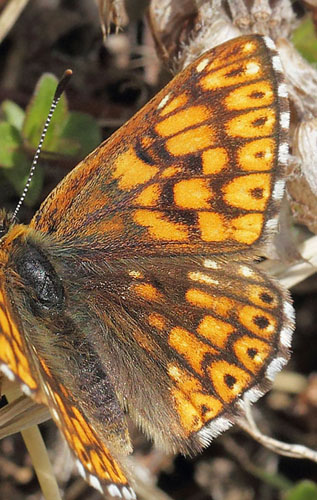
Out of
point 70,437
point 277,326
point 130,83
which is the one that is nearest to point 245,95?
point 277,326

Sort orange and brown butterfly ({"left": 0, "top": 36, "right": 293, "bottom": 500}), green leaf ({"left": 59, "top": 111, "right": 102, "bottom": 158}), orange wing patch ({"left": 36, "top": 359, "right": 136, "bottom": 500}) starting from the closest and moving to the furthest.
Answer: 1. orange wing patch ({"left": 36, "top": 359, "right": 136, "bottom": 500})
2. orange and brown butterfly ({"left": 0, "top": 36, "right": 293, "bottom": 500})
3. green leaf ({"left": 59, "top": 111, "right": 102, "bottom": 158})

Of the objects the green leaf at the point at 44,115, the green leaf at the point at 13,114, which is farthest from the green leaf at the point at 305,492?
the green leaf at the point at 13,114

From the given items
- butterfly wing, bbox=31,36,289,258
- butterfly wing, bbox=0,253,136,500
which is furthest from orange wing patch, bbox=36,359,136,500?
butterfly wing, bbox=31,36,289,258

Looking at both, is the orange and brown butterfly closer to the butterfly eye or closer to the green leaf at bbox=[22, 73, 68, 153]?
the butterfly eye

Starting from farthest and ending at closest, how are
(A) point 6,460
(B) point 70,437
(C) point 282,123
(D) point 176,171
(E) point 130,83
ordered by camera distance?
(E) point 130,83 → (A) point 6,460 → (D) point 176,171 → (C) point 282,123 → (B) point 70,437

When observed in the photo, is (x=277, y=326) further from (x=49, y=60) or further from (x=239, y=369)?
(x=49, y=60)

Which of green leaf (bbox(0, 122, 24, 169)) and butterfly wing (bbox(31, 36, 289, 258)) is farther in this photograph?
green leaf (bbox(0, 122, 24, 169))

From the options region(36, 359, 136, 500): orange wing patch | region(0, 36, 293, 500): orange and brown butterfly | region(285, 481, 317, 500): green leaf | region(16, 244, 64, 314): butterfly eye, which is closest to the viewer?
region(36, 359, 136, 500): orange wing patch
